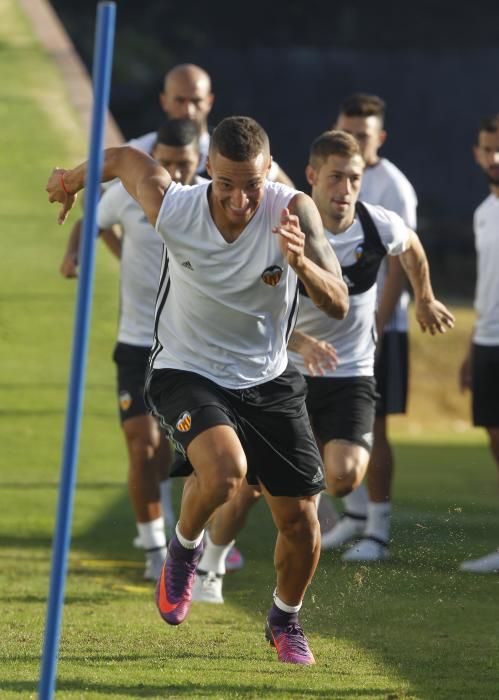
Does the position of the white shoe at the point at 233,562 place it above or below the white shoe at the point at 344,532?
above

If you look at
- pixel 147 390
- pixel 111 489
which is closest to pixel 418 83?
pixel 111 489

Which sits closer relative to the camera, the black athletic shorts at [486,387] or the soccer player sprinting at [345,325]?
the soccer player sprinting at [345,325]

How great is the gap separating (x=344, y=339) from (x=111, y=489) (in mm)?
4651

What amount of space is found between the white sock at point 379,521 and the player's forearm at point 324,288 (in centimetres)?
364

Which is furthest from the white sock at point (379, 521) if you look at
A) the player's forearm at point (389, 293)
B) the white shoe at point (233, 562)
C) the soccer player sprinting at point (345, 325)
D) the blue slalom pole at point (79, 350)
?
the blue slalom pole at point (79, 350)

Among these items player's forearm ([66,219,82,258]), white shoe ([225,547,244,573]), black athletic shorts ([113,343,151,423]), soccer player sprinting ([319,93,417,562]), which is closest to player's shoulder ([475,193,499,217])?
soccer player sprinting ([319,93,417,562])

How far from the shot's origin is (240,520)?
8.08 m

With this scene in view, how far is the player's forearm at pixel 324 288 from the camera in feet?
18.7

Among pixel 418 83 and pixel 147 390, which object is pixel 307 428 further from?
pixel 418 83

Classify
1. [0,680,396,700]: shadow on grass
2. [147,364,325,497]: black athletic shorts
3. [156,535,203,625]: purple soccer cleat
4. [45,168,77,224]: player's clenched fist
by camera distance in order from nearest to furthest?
1. [0,680,396,700]: shadow on grass
2. [147,364,325,497]: black athletic shorts
3. [45,168,77,224]: player's clenched fist
4. [156,535,203,625]: purple soccer cleat

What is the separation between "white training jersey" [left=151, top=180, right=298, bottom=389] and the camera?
6.10 metres

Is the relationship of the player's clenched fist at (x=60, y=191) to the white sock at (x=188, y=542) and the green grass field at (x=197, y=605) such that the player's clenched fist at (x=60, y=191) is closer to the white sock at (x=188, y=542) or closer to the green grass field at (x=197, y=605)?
the white sock at (x=188, y=542)

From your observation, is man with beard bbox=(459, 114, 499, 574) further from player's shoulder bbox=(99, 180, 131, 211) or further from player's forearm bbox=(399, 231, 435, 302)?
player's shoulder bbox=(99, 180, 131, 211)

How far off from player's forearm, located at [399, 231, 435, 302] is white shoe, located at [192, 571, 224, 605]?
1772mm
